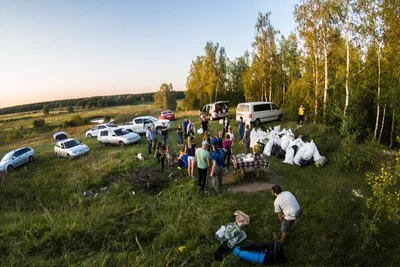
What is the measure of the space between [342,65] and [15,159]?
22.5m

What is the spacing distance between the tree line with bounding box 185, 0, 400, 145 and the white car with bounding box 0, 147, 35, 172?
1876 cm

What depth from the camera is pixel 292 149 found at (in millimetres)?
10383

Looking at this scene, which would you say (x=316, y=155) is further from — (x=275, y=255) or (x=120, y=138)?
(x=120, y=138)

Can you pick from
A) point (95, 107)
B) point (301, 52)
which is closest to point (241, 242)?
point (301, 52)

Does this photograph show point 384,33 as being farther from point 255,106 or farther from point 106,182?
point 106,182

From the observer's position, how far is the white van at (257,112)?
17375 millimetres

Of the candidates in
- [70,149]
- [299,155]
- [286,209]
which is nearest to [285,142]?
[299,155]

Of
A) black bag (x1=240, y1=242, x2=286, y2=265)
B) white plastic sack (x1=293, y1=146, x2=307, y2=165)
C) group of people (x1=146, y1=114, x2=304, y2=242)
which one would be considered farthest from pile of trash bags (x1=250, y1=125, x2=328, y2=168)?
black bag (x1=240, y1=242, x2=286, y2=265)

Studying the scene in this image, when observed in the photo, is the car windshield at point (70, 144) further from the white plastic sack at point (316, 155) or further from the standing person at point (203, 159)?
the white plastic sack at point (316, 155)

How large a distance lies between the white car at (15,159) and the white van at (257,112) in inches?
604

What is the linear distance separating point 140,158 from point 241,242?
8.31 meters

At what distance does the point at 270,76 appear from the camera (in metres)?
23.4

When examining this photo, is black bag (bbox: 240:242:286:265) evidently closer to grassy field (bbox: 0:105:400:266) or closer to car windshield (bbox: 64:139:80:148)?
grassy field (bbox: 0:105:400:266)

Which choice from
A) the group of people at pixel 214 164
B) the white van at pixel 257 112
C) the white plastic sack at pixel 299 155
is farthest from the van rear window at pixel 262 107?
the white plastic sack at pixel 299 155
